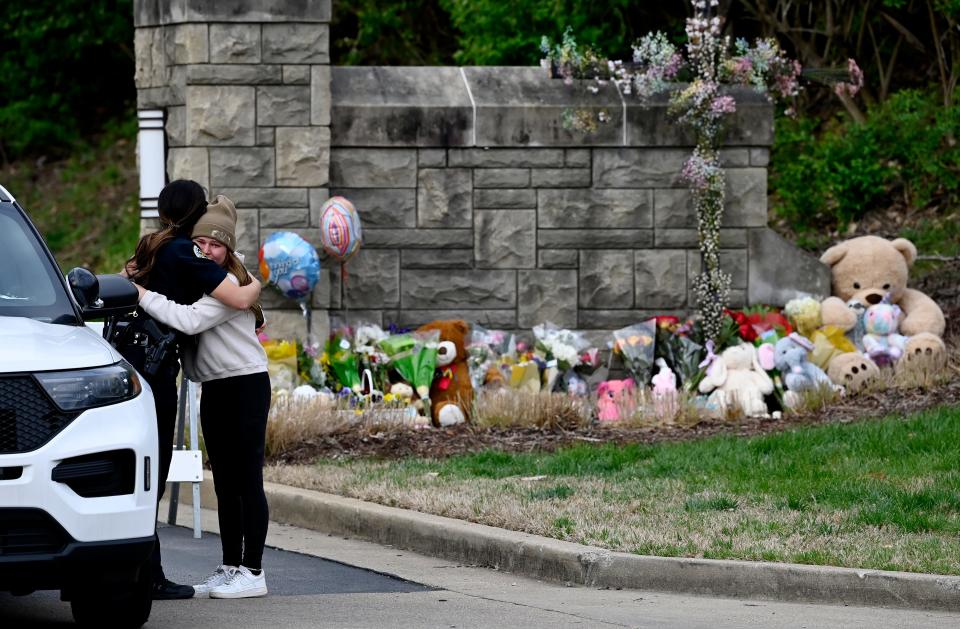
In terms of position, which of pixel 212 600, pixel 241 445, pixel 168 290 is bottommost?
pixel 212 600

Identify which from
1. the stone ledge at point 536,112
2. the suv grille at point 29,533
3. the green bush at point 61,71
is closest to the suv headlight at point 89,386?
the suv grille at point 29,533

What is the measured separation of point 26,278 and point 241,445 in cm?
107

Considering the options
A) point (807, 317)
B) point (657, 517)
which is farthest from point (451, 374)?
point (657, 517)

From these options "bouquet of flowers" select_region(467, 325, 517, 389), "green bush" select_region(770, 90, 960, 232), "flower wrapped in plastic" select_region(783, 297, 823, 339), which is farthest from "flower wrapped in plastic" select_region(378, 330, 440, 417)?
"green bush" select_region(770, 90, 960, 232)

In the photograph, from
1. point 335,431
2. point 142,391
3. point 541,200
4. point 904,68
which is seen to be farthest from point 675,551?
point 904,68

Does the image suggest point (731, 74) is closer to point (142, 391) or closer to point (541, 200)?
point (541, 200)

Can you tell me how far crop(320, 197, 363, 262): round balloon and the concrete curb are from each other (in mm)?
3433

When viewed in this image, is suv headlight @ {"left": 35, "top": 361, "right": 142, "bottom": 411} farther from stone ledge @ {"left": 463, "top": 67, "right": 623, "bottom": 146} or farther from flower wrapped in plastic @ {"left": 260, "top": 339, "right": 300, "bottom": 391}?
stone ledge @ {"left": 463, "top": 67, "right": 623, "bottom": 146}

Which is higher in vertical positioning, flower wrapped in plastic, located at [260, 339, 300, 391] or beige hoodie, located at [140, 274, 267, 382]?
beige hoodie, located at [140, 274, 267, 382]

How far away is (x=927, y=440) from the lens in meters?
9.00

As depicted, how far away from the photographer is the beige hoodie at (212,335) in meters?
6.17

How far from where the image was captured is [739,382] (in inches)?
440

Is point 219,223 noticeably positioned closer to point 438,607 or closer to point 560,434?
point 438,607

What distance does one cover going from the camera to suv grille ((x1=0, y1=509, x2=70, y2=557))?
492cm
